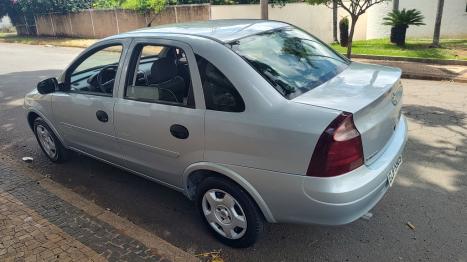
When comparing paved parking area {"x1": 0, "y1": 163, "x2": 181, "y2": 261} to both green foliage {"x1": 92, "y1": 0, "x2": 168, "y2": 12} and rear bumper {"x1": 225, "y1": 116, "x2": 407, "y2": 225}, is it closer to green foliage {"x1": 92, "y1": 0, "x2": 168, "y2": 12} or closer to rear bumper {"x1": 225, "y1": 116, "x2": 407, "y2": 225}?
rear bumper {"x1": 225, "y1": 116, "x2": 407, "y2": 225}

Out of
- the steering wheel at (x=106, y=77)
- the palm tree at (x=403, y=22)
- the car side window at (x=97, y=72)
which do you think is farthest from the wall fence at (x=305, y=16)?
the steering wheel at (x=106, y=77)

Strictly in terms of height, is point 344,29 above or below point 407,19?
below

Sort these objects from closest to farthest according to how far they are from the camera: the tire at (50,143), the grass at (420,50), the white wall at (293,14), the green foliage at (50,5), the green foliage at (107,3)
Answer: the tire at (50,143) → the grass at (420,50) → the white wall at (293,14) → the green foliage at (107,3) → the green foliage at (50,5)

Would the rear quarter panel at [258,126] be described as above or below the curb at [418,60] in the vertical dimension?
above

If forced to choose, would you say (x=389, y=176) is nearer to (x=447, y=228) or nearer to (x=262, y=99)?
(x=447, y=228)

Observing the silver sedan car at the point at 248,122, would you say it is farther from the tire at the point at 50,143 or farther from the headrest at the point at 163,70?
the tire at the point at 50,143

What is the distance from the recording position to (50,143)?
16.9ft

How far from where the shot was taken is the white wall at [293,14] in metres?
16.5

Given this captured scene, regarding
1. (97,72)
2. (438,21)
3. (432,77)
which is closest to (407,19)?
(438,21)

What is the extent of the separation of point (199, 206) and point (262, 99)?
3.89ft

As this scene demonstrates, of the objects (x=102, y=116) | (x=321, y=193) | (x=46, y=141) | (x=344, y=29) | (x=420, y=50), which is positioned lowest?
(x=420, y=50)

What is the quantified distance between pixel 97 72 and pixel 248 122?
100.0 inches

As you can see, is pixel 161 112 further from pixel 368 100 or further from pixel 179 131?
pixel 368 100

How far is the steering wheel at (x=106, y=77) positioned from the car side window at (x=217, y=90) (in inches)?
53.5
